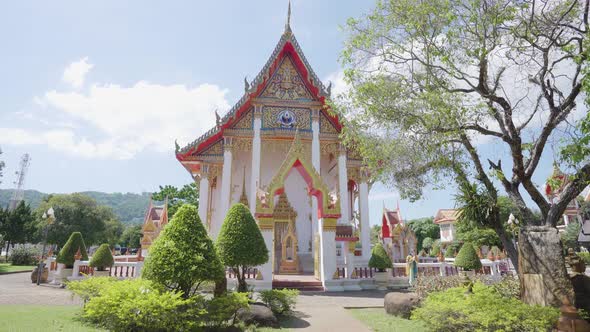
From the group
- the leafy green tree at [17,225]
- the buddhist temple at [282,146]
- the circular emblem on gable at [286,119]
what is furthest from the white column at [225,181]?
the leafy green tree at [17,225]

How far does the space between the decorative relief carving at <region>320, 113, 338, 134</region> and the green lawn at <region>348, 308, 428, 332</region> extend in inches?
345

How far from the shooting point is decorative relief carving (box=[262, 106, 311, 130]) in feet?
49.6

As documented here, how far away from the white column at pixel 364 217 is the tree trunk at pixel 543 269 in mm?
8753

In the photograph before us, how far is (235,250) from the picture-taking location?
754 centimetres

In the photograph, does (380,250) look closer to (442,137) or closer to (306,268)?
(306,268)

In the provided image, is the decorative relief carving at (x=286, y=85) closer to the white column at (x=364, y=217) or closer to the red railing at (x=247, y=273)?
the white column at (x=364, y=217)

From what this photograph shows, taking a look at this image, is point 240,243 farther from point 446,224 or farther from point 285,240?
point 446,224

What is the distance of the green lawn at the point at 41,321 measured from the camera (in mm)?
5031

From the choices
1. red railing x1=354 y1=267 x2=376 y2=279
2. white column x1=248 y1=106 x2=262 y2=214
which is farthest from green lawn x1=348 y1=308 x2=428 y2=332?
white column x1=248 y1=106 x2=262 y2=214

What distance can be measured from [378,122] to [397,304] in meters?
4.08

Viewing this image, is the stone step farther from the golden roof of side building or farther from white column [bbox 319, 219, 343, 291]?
the golden roof of side building

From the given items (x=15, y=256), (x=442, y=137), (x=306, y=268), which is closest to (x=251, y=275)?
(x=306, y=268)

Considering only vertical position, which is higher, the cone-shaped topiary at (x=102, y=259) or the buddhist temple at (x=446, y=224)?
the buddhist temple at (x=446, y=224)

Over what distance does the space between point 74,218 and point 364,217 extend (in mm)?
34982
